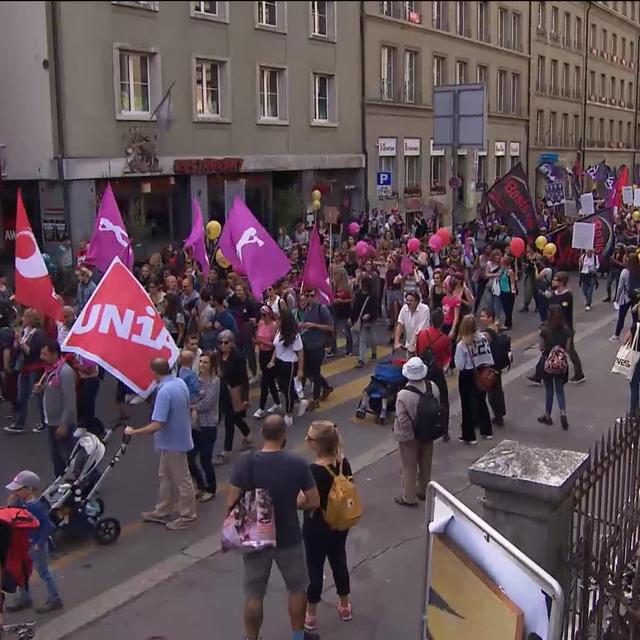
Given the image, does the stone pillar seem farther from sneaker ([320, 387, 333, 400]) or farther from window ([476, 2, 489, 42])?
window ([476, 2, 489, 42])

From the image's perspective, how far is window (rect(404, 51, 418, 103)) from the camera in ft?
112

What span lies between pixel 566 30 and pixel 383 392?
146 feet

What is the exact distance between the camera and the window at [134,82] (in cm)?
2231

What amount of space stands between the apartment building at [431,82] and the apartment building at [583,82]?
2.74 metres

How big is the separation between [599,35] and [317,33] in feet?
104

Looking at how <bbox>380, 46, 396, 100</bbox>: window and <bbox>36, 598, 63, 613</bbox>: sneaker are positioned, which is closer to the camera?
<bbox>36, 598, 63, 613</bbox>: sneaker

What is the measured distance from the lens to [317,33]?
2864 centimetres

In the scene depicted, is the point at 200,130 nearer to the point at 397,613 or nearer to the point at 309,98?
the point at 309,98

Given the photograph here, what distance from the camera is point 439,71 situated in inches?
1433

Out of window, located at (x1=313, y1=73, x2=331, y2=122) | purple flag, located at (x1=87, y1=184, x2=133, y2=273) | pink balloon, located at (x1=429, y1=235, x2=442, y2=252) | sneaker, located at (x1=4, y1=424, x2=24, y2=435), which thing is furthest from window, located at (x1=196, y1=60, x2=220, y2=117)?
sneaker, located at (x1=4, y1=424, x2=24, y2=435)

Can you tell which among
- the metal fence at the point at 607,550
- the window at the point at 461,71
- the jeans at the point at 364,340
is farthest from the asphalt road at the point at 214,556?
the window at the point at 461,71

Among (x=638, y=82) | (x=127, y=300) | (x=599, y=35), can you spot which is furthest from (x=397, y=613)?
(x=638, y=82)

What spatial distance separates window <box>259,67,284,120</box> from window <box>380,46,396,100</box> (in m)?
6.23

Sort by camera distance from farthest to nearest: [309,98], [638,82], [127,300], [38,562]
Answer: [638,82], [309,98], [127,300], [38,562]
